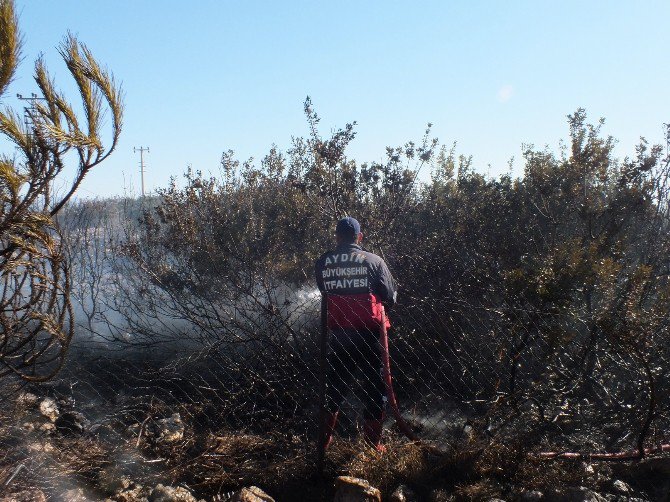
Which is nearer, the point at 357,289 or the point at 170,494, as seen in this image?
the point at 170,494

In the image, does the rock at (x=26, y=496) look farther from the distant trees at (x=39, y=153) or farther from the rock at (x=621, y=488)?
the rock at (x=621, y=488)

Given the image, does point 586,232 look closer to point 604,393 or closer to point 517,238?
point 517,238

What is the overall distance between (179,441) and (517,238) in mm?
3812

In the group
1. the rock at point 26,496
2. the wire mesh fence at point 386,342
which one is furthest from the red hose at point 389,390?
the rock at point 26,496

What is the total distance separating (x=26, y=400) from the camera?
5008mm

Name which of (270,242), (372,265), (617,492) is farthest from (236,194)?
(617,492)

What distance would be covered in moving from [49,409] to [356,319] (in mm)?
2849

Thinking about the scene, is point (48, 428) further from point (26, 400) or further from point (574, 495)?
point (574, 495)

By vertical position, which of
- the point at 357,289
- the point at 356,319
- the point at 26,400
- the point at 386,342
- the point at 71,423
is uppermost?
the point at 357,289

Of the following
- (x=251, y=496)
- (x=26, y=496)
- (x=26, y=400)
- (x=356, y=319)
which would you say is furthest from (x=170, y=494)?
(x=26, y=400)

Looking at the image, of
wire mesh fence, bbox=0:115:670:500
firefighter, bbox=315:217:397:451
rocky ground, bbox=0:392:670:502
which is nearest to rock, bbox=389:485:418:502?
rocky ground, bbox=0:392:670:502

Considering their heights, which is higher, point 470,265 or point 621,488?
point 470,265

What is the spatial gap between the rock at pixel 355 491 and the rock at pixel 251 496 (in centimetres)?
42

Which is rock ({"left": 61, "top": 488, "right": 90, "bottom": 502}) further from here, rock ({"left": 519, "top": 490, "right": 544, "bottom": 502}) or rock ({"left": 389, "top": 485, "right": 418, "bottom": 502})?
rock ({"left": 519, "top": 490, "right": 544, "bottom": 502})
